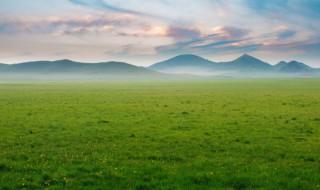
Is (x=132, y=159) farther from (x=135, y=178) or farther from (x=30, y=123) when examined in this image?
(x=30, y=123)

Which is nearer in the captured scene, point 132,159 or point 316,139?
point 132,159

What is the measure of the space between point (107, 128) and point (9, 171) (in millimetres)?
10853

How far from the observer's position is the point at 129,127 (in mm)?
24500

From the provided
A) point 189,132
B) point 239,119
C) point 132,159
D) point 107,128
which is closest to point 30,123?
point 107,128

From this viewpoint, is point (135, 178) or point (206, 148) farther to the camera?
point (206, 148)

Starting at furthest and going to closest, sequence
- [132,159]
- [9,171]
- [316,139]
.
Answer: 1. [316,139]
2. [132,159]
3. [9,171]

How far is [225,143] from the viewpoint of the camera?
60.7 ft

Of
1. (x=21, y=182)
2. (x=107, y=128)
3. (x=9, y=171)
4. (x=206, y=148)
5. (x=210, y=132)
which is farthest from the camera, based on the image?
(x=107, y=128)

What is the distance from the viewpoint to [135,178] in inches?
484

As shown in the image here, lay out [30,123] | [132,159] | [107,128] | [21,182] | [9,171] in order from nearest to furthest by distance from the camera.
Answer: [21,182] → [9,171] → [132,159] → [107,128] → [30,123]

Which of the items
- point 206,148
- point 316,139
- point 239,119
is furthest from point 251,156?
point 239,119

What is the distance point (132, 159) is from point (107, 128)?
9.13 m

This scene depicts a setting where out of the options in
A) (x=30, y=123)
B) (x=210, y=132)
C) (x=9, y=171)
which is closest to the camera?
(x=9, y=171)

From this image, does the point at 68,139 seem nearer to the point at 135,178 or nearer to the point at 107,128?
the point at 107,128
